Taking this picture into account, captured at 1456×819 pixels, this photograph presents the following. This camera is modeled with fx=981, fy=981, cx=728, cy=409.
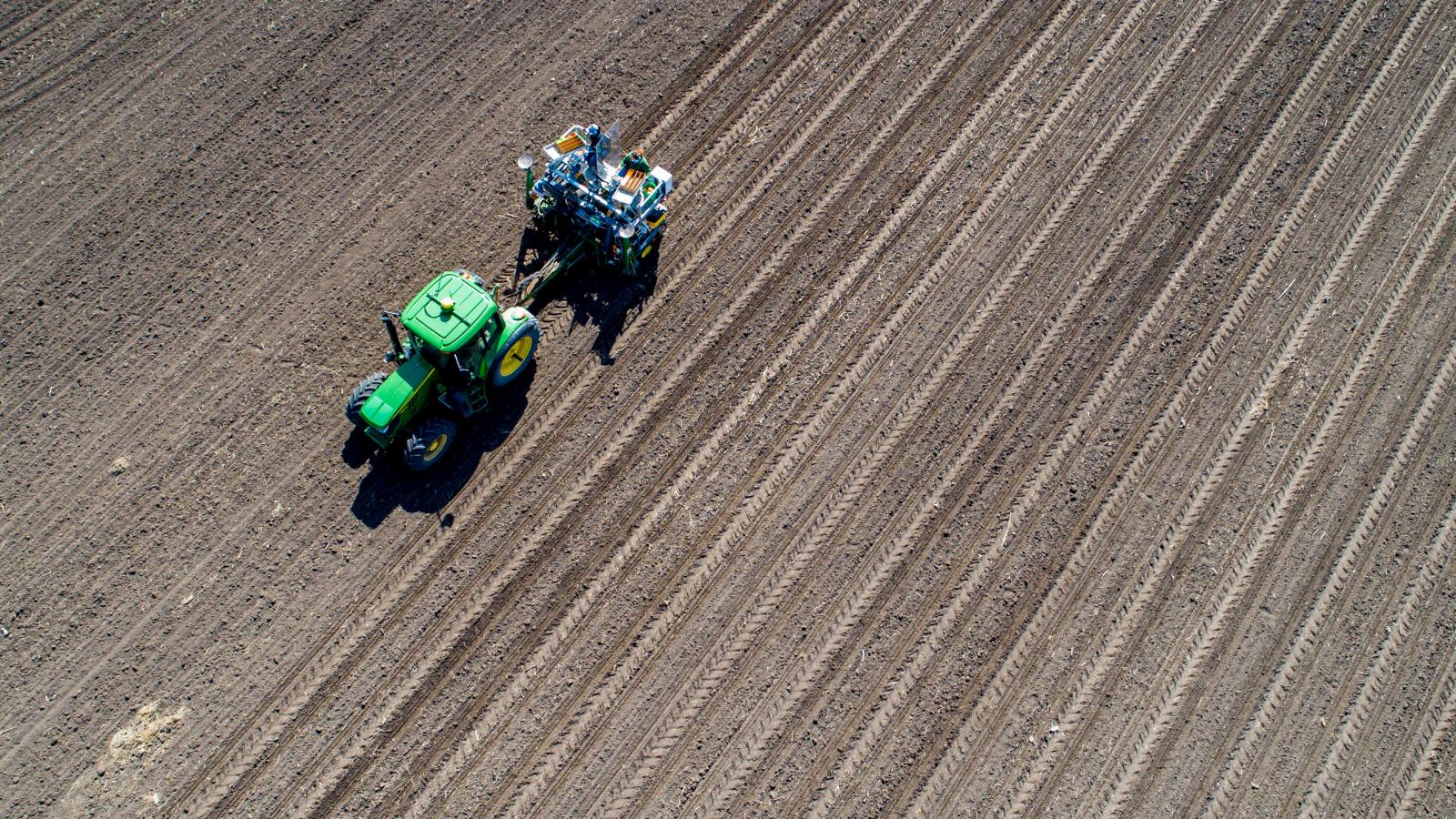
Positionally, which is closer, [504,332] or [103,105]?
[504,332]

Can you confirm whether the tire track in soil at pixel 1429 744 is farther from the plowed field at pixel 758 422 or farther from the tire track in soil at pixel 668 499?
the tire track in soil at pixel 668 499

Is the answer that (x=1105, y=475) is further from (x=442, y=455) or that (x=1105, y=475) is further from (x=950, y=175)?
(x=442, y=455)

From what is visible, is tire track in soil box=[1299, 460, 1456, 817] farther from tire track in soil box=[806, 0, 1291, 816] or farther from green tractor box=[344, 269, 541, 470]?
green tractor box=[344, 269, 541, 470]

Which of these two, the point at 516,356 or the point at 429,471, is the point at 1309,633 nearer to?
the point at 516,356

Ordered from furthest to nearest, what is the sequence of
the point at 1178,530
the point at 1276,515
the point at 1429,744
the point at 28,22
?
1. the point at 28,22
2. the point at 1276,515
3. the point at 1178,530
4. the point at 1429,744

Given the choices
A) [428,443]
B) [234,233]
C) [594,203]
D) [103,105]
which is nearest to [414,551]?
[428,443]

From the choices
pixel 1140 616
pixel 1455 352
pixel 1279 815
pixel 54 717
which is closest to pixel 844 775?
pixel 1140 616
